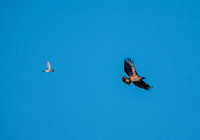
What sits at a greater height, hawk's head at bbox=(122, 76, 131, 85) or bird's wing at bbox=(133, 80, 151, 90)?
hawk's head at bbox=(122, 76, 131, 85)

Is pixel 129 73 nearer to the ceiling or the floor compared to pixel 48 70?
nearer to the floor

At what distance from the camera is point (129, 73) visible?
3438 cm

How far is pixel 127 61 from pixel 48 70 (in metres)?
12.3

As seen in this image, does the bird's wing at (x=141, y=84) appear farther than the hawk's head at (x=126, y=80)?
Yes

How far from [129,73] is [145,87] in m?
2.54

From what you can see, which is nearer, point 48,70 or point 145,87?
point 145,87

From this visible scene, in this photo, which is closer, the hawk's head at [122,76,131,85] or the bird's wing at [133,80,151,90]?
the hawk's head at [122,76,131,85]

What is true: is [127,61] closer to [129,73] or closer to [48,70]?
[129,73]

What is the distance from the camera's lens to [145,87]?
116ft

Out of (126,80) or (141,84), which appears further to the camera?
(141,84)

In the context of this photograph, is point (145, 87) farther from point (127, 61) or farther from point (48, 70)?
point (48, 70)

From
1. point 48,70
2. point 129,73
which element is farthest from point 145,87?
point 48,70

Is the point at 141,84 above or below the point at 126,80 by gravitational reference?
below

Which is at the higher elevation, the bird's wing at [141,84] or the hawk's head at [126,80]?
the hawk's head at [126,80]
